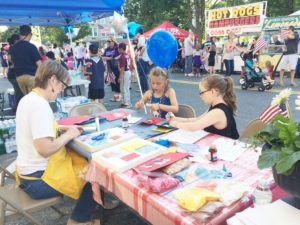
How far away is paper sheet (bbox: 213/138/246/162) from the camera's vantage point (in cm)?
177

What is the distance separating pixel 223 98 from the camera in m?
2.46

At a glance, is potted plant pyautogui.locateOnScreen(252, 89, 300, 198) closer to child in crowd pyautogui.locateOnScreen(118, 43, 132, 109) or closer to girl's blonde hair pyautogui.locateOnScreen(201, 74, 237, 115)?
girl's blonde hair pyautogui.locateOnScreen(201, 74, 237, 115)

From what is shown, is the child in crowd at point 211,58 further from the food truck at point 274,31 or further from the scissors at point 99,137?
the scissors at point 99,137

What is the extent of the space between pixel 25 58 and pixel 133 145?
4.01 meters

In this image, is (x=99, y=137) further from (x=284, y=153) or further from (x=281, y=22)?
(x=281, y=22)

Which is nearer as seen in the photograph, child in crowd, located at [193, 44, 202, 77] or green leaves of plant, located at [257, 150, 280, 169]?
green leaves of plant, located at [257, 150, 280, 169]

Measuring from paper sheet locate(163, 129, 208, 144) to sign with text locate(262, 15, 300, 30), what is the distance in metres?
10.8

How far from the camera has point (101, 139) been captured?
2139mm

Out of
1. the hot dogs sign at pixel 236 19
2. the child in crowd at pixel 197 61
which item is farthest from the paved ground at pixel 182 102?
the hot dogs sign at pixel 236 19

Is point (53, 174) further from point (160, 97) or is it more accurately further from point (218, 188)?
point (160, 97)

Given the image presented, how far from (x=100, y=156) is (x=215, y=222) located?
908 mm

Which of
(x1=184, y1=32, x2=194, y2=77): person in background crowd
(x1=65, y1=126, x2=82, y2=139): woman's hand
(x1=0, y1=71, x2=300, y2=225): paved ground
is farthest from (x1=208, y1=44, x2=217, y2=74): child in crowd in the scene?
(x1=65, y1=126, x2=82, y2=139): woman's hand

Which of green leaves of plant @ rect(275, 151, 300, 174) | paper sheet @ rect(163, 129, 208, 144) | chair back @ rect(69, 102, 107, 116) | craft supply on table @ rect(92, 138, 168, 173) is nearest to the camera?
green leaves of plant @ rect(275, 151, 300, 174)

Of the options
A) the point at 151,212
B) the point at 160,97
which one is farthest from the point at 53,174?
the point at 160,97
